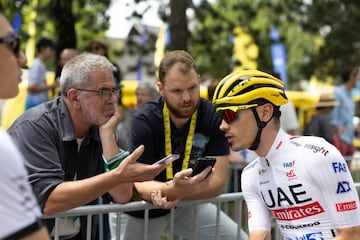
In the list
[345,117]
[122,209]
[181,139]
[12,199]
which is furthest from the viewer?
[345,117]

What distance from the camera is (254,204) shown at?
3695 mm

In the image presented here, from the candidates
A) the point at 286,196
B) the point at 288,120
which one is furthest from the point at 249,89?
the point at 288,120

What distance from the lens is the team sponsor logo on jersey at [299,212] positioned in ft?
10.9

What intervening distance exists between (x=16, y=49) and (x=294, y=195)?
1.85m

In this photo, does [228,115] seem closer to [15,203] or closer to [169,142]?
[169,142]

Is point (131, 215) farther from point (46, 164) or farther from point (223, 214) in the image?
point (46, 164)

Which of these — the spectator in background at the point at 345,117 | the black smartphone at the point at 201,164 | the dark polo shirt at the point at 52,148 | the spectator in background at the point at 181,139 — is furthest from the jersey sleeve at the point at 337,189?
the spectator in background at the point at 345,117

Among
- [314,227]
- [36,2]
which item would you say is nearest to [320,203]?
[314,227]

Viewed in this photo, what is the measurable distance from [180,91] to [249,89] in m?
1.17

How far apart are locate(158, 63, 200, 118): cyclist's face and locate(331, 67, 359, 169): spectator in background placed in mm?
5485

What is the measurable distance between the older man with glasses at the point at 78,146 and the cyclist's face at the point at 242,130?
1.52 feet

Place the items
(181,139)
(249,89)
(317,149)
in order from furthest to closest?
(181,139), (249,89), (317,149)

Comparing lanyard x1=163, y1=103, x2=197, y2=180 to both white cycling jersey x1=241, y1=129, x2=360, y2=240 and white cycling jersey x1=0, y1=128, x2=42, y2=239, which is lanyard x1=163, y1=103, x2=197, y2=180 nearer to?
white cycling jersey x1=241, y1=129, x2=360, y2=240

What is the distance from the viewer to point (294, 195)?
3373mm
